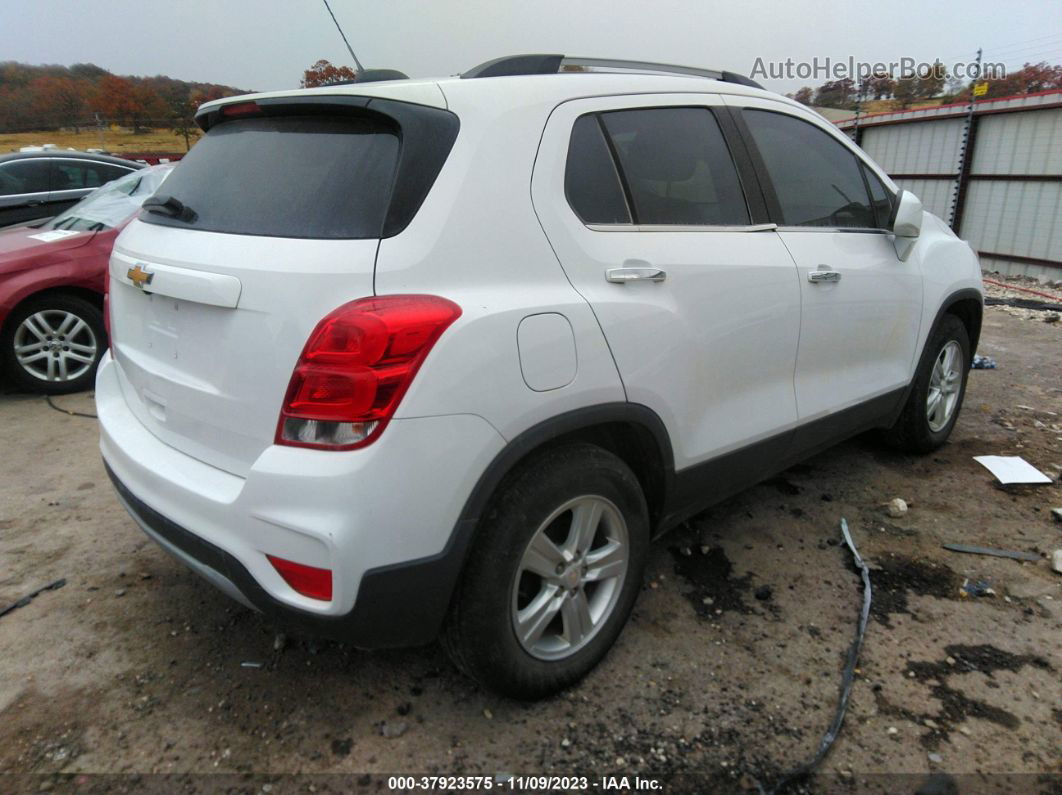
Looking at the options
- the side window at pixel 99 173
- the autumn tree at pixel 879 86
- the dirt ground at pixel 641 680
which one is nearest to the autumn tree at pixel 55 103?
the side window at pixel 99 173

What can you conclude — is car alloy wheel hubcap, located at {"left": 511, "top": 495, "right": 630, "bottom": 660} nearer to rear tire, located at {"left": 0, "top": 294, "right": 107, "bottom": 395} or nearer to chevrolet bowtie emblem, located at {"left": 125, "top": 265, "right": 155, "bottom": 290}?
chevrolet bowtie emblem, located at {"left": 125, "top": 265, "right": 155, "bottom": 290}

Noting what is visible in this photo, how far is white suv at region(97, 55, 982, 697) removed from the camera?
173cm

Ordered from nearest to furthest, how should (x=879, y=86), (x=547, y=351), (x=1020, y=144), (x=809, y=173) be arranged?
1. (x=547, y=351)
2. (x=809, y=173)
3. (x=1020, y=144)
4. (x=879, y=86)

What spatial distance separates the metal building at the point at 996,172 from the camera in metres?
10.2

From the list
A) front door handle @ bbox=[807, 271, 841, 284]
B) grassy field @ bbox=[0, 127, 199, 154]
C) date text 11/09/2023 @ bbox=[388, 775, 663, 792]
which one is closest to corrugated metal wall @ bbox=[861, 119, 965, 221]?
front door handle @ bbox=[807, 271, 841, 284]

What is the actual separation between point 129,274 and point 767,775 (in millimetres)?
2333

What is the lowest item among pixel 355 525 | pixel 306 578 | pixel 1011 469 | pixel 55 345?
pixel 1011 469

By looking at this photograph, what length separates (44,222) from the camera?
6004 millimetres

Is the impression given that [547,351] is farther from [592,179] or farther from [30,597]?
[30,597]

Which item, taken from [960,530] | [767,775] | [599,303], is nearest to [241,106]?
Answer: [599,303]

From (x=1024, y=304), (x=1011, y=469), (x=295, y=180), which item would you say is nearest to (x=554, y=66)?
(x=295, y=180)

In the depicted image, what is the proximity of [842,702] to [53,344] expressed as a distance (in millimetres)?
5423

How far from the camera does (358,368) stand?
168cm

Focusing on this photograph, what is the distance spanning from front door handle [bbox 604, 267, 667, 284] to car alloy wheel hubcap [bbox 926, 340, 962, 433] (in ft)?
7.75
